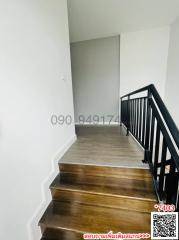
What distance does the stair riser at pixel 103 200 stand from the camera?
143cm

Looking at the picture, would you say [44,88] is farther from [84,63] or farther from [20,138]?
[84,63]

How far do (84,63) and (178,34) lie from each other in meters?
2.40

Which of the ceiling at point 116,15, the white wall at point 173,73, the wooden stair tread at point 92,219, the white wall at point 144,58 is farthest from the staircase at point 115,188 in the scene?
the white wall at point 144,58

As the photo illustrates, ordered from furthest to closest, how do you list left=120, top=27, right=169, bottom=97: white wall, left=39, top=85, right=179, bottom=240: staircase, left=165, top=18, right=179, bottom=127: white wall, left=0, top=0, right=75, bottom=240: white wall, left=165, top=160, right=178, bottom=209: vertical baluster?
left=120, top=27, right=169, bottom=97: white wall
left=165, top=18, right=179, bottom=127: white wall
left=39, top=85, right=179, bottom=240: staircase
left=0, top=0, right=75, bottom=240: white wall
left=165, top=160, right=178, bottom=209: vertical baluster

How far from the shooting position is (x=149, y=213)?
4.63ft

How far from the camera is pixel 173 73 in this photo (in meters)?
3.33

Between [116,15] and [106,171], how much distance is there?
123 inches

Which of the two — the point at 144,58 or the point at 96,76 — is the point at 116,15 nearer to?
the point at 144,58

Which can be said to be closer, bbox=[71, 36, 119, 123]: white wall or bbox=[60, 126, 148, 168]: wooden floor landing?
bbox=[60, 126, 148, 168]: wooden floor landing

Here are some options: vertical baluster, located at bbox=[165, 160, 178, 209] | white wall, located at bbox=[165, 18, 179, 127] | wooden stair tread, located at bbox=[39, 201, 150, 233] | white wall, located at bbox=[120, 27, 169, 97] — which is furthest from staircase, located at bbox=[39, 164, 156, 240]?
white wall, located at bbox=[120, 27, 169, 97]

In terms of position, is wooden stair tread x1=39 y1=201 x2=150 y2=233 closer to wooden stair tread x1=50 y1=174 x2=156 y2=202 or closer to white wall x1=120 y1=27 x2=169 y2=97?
wooden stair tread x1=50 y1=174 x2=156 y2=202

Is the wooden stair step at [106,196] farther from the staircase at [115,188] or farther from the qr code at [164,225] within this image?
the qr code at [164,225]

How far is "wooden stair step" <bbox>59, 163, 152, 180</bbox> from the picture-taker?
5.55ft

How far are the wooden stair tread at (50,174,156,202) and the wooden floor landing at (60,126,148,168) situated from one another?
0.68 feet
